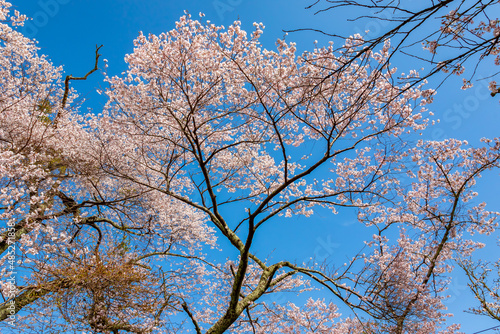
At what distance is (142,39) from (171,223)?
5.74 meters

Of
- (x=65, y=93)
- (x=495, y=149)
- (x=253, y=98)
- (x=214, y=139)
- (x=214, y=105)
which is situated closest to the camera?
(x=253, y=98)

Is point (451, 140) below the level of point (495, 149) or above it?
above

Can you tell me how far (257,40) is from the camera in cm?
637

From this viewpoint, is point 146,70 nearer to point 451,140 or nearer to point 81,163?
point 81,163

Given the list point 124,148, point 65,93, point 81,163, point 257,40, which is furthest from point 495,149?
point 65,93

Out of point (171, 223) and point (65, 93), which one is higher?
point (65, 93)

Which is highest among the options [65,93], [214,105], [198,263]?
[65,93]

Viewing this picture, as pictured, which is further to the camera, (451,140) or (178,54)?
(451,140)

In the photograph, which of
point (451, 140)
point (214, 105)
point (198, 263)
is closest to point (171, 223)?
point (198, 263)

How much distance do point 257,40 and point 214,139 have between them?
3.19 m

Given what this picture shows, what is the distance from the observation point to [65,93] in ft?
37.0

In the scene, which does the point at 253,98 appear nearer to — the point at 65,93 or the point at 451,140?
the point at 451,140

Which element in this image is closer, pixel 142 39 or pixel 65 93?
pixel 142 39

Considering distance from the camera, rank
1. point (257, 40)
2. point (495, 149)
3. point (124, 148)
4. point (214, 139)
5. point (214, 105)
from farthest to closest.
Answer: point (124, 148)
point (214, 139)
point (495, 149)
point (214, 105)
point (257, 40)
